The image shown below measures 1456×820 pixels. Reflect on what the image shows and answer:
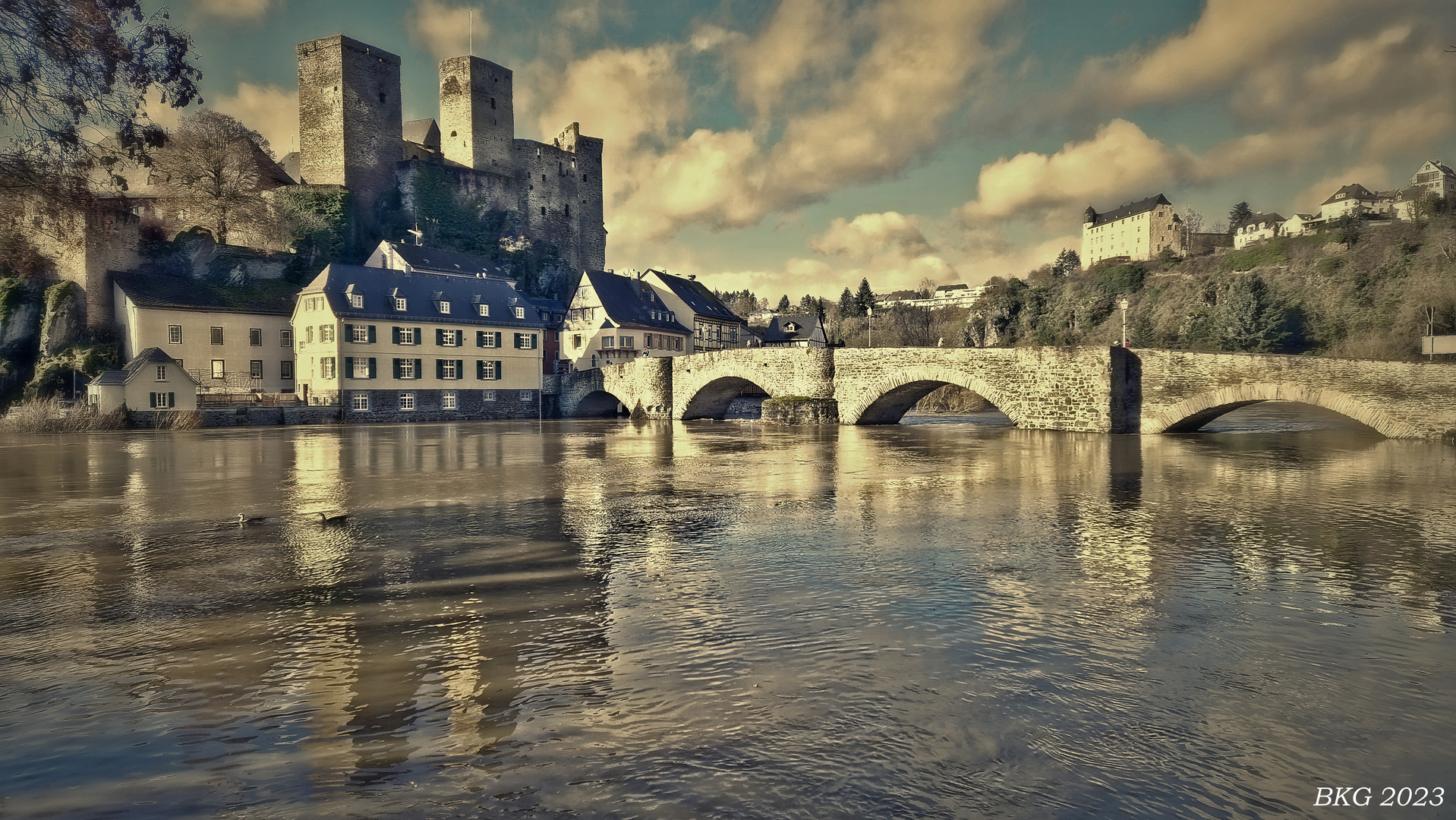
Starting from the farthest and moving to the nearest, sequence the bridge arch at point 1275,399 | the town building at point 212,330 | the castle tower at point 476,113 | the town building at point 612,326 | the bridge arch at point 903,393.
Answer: the castle tower at point 476,113 → the town building at point 612,326 → the town building at point 212,330 → the bridge arch at point 903,393 → the bridge arch at point 1275,399

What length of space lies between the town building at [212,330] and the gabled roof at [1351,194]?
107822 mm

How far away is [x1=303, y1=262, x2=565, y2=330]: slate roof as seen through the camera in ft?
159

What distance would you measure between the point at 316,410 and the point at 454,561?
42429 millimetres

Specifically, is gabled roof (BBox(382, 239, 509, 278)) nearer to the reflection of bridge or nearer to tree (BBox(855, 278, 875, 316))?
the reflection of bridge

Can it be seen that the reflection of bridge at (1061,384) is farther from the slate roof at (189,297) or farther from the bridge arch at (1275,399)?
the slate roof at (189,297)

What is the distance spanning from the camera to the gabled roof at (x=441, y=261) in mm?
56219

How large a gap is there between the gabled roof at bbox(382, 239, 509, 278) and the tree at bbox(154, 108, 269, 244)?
12.0m

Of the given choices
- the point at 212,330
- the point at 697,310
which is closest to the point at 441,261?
the point at 212,330

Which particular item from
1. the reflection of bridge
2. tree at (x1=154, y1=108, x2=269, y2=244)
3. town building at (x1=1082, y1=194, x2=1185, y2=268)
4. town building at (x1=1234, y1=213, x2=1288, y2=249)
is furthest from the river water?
town building at (x1=1234, y1=213, x2=1288, y2=249)

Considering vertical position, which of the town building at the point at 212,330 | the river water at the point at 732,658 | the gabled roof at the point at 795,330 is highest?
the gabled roof at the point at 795,330

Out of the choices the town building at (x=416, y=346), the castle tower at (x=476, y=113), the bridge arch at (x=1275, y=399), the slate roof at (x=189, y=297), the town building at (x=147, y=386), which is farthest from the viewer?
the castle tower at (x=476, y=113)

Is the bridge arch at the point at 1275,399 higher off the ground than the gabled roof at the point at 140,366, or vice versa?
the gabled roof at the point at 140,366

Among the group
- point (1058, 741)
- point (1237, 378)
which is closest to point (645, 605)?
point (1058, 741)

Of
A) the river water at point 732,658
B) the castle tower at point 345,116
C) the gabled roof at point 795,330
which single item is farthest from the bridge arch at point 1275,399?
the castle tower at point 345,116
